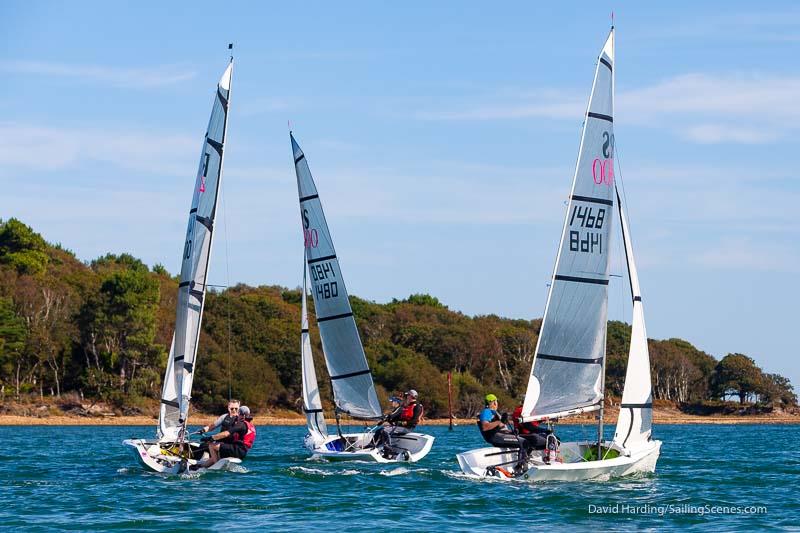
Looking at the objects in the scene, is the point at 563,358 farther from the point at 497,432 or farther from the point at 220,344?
the point at 220,344

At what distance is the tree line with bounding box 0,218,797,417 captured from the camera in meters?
72.2

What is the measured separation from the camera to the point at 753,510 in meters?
21.2

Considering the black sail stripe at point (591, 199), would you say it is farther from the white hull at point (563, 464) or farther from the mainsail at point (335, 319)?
the mainsail at point (335, 319)

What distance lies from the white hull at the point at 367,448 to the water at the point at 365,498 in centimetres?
40

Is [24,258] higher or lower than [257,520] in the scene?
higher

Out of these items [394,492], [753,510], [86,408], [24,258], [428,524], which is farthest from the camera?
[24,258]

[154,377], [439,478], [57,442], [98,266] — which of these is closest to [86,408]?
[154,377]

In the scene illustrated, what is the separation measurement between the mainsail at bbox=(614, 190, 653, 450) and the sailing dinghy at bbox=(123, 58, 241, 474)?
916cm

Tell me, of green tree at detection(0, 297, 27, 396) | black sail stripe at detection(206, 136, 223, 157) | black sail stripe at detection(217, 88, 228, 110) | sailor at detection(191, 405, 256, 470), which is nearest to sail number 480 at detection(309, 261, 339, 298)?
black sail stripe at detection(206, 136, 223, 157)

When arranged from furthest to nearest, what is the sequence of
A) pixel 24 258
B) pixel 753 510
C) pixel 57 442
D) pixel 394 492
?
pixel 24 258 < pixel 57 442 < pixel 394 492 < pixel 753 510

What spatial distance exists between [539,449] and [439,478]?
2605 mm

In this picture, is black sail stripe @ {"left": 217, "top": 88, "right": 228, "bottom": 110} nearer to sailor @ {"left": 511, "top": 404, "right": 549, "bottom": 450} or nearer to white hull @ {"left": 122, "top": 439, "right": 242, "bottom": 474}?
white hull @ {"left": 122, "top": 439, "right": 242, "bottom": 474}

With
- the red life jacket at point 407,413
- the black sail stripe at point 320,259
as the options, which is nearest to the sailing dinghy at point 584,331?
the red life jacket at point 407,413

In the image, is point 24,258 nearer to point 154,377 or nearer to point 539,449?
point 154,377
